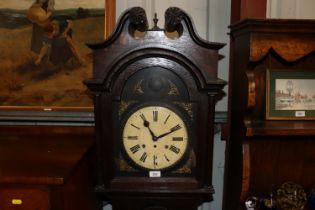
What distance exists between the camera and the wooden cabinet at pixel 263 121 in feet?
3.67

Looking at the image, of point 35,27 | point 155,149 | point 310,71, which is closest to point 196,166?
point 155,149

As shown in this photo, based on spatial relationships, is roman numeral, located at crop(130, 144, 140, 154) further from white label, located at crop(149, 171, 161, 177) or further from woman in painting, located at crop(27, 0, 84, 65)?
woman in painting, located at crop(27, 0, 84, 65)

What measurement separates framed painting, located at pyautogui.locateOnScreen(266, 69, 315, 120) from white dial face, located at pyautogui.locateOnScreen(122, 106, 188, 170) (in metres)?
0.33

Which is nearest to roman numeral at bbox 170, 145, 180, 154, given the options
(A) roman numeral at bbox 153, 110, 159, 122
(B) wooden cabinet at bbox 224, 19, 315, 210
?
(A) roman numeral at bbox 153, 110, 159, 122

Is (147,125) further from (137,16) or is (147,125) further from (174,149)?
(137,16)

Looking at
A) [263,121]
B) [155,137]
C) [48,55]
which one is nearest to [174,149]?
[155,137]

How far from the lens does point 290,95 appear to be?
4.08 ft

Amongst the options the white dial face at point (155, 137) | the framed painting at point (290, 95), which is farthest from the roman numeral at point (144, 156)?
the framed painting at point (290, 95)

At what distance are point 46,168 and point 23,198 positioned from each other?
0.35ft

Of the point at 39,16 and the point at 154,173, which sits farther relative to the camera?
the point at 39,16

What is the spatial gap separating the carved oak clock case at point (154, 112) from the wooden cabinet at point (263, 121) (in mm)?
109

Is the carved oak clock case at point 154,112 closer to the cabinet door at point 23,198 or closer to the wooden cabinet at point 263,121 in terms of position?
the wooden cabinet at point 263,121

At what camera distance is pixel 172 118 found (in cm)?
A: 126

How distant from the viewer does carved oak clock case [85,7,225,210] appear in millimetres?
1204
